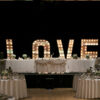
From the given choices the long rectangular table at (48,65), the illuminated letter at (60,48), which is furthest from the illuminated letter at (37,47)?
the long rectangular table at (48,65)

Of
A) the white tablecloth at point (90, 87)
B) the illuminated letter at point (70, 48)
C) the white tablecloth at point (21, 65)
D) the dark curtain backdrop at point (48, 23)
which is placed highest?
the dark curtain backdrop at point (48, 23)

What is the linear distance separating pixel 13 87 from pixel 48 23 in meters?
7.54

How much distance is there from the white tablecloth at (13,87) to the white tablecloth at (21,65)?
12.6 ft

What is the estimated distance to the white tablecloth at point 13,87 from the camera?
27.4 ft

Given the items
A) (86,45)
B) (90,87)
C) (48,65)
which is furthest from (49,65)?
(90,87)

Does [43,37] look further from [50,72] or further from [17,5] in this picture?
[50,72]

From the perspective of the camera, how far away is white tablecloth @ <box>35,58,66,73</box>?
12.6 m

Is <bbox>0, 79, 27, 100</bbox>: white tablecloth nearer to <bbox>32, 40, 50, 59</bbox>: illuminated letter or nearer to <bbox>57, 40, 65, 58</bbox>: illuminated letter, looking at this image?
<bbox>32, 40, 50, 59</bbox>: illuminated letter

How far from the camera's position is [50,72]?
12.7 metres

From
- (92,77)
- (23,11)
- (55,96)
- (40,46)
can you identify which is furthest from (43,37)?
(92,77)

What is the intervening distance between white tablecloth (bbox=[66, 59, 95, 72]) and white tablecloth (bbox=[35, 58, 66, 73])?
39cm

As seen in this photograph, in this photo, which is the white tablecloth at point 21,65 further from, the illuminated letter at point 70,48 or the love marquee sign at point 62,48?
the illuminated letter at point 70,48

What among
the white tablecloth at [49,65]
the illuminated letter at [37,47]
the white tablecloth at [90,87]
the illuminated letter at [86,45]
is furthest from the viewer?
the illuminated letter at [37,47]

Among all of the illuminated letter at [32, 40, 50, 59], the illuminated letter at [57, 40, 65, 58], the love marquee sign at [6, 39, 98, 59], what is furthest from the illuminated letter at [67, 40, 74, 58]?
the illuminated letter at [32, 40, 50, 59]
